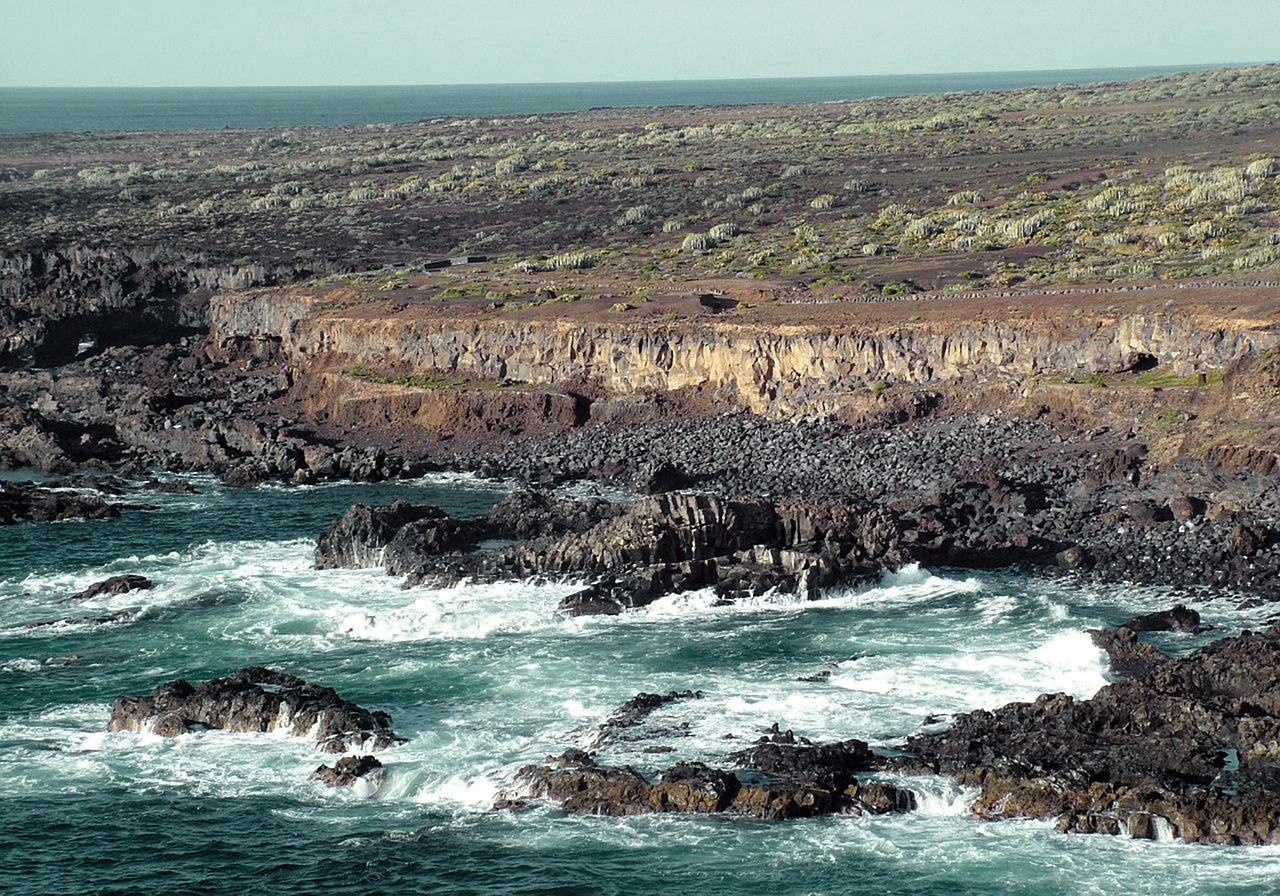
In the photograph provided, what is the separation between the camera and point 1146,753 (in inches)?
1460

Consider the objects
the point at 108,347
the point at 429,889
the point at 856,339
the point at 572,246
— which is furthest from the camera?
the point at 572,246

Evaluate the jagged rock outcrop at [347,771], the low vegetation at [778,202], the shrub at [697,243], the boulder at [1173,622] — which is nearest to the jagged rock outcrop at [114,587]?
the jagged rock outcrop at [347,771]

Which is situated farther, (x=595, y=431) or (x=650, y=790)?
(x=595, y=431)

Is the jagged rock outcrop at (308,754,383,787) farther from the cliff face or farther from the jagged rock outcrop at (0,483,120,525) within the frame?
the cliff face

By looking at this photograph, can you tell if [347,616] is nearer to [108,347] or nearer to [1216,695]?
[1216,695]

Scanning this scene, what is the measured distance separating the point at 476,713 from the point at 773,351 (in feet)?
104

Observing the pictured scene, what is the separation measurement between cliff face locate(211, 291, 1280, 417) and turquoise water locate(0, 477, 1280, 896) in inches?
656

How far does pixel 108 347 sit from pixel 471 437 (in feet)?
95.5

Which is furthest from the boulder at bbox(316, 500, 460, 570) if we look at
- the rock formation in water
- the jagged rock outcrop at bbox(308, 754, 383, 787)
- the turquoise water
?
the rock formation in water

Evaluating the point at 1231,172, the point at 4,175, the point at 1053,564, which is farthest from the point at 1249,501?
the point at 4,175

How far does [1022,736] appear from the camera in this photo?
38.2 meters

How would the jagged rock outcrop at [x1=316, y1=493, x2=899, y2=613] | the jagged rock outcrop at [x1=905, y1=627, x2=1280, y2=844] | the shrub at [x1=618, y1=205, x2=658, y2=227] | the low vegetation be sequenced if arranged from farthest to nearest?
the shrub at [x1=618, y1=205, x2=658, y2=227]
the low vegetation
the jagged rock outcrop at [x1=316, y1=493, x2=899, y2=613]
the jagged rock outcrop at [x1=905, y1=627, x2=1280, y2=844]

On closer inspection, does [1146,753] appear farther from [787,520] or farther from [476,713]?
[787,520]

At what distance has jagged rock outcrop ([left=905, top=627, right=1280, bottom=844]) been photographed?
112 feet
